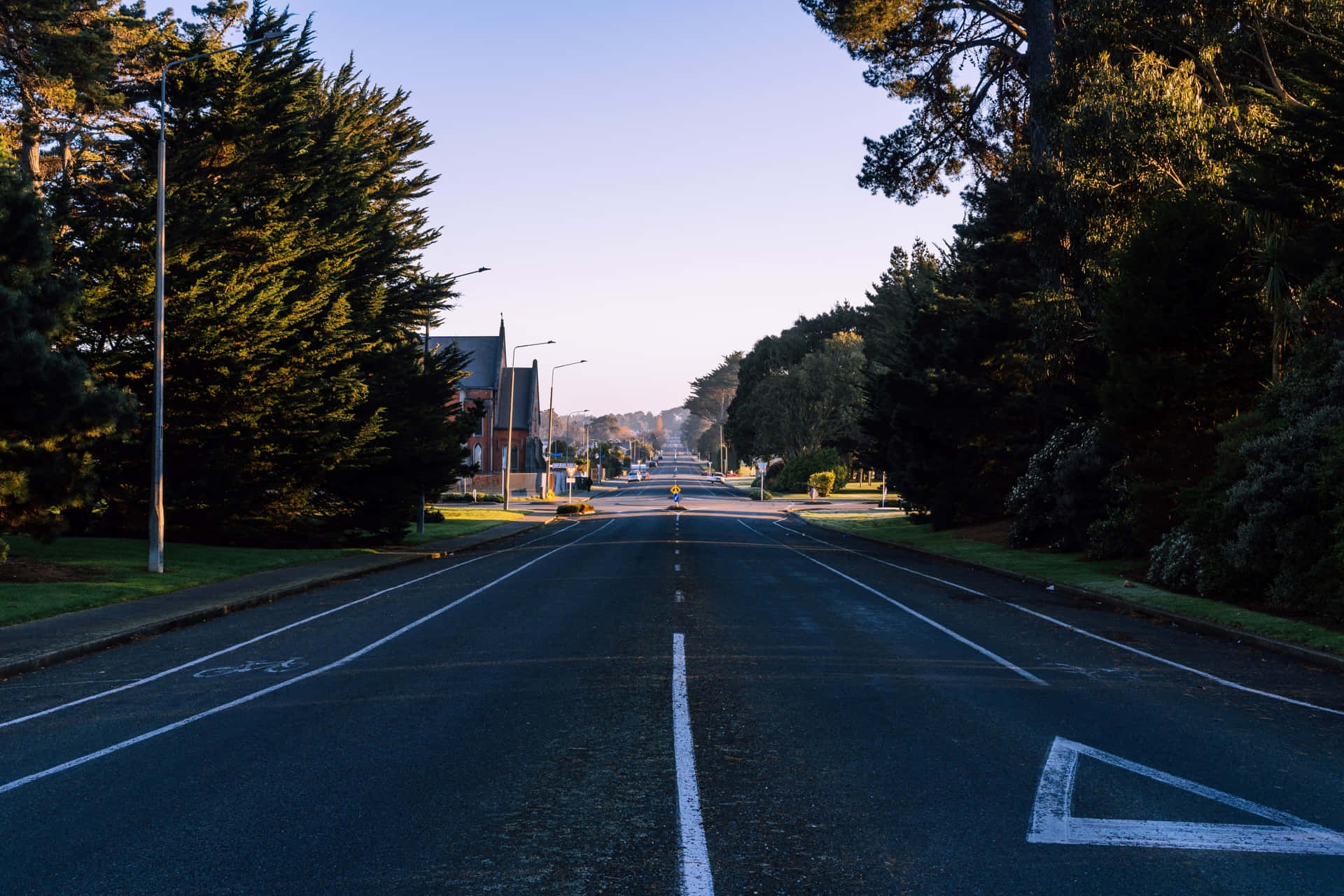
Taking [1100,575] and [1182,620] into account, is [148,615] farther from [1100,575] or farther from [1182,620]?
[1100,575]

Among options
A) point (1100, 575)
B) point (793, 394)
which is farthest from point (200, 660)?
point (793, 394)

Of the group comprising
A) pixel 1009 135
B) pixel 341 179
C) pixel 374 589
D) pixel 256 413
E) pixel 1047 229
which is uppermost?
pixel 1009 135

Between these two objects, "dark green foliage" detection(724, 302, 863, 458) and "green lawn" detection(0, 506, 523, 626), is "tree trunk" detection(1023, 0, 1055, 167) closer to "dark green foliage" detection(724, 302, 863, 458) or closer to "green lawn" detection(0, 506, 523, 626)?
"green lawn" detection(0, 506, 523, 626)

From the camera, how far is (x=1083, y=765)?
275 inches

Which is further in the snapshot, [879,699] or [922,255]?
[922,255]

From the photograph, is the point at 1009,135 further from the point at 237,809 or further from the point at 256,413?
the point at 237,809

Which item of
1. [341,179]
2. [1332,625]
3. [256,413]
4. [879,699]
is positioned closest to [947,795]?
[879,699]

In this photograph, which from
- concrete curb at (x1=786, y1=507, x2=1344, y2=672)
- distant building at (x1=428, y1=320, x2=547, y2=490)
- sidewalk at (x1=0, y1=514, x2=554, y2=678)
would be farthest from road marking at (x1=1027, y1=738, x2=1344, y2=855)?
distant building at (x1=428, y1=320, x2=547, y2=490)

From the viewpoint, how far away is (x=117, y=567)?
1978 cm

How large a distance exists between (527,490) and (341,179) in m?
61.5

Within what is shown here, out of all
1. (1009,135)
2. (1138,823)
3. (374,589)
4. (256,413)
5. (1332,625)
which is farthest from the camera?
(1009,135)

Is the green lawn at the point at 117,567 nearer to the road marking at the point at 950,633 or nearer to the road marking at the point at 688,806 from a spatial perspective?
the road marking at the point at 688,806

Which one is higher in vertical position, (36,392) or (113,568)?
(36,392)

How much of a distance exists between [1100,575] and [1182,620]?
6419 millimetres
